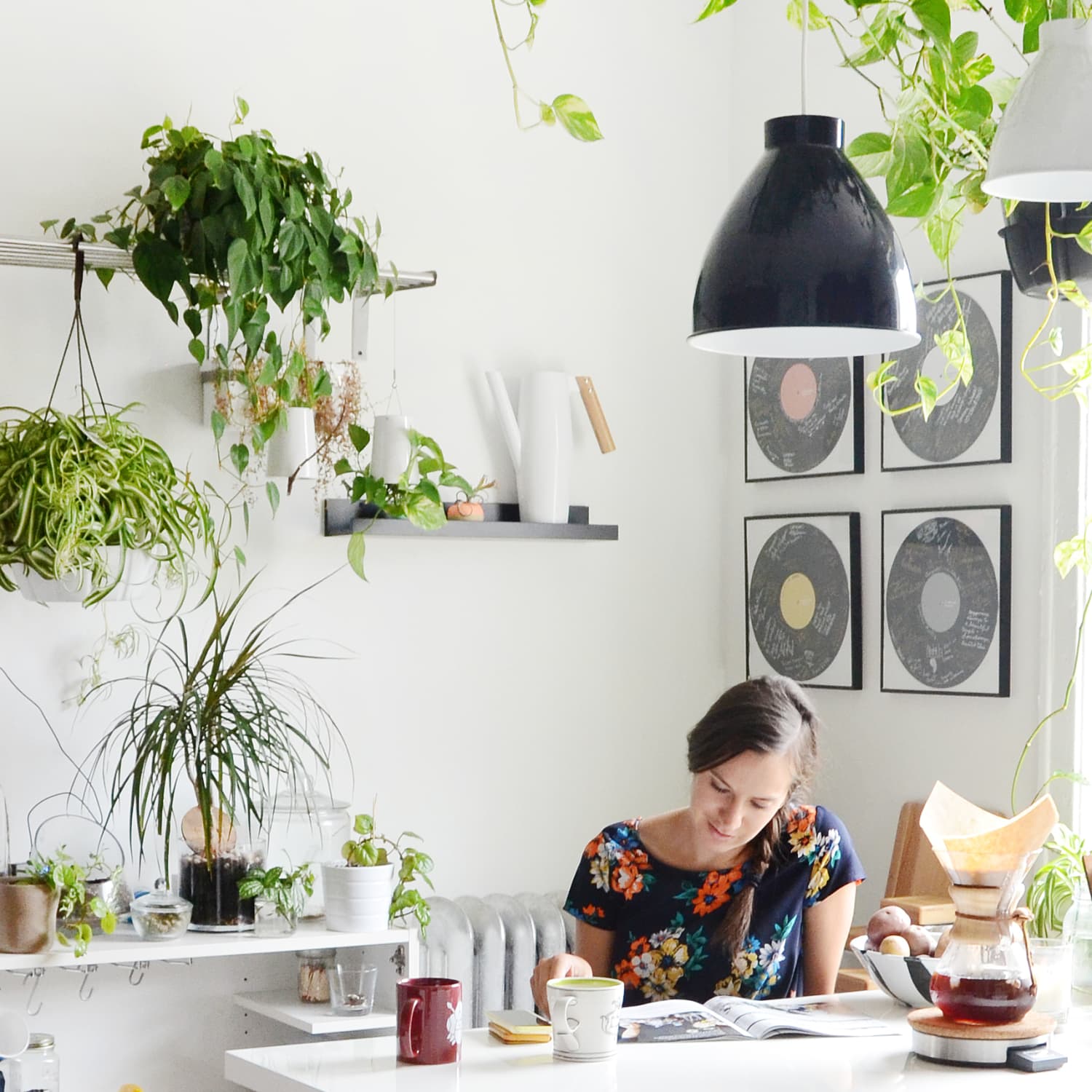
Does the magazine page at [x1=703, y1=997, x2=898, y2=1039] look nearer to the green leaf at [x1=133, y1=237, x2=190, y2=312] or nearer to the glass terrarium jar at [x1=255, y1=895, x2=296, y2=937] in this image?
the glass terrarium jar at [x1=255, y1=895, x2=296, y2=937]

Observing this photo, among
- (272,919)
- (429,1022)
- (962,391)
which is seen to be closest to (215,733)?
(272,919)

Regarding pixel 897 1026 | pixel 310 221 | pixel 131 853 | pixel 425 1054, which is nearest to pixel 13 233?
pixel 310 221

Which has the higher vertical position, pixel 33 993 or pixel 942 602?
pixel 942 602

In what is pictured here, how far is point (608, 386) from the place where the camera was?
3842 mm

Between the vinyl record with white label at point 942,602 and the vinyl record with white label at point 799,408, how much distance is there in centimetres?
36

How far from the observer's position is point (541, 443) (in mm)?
→ 3562

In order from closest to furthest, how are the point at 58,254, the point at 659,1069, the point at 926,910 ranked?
the point at 659,1069, the point at 58,254, the point at 926,910

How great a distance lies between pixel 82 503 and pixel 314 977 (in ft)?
3.53

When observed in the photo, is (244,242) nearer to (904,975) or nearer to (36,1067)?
(36,1067)

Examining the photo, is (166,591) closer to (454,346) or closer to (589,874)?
(454,346)

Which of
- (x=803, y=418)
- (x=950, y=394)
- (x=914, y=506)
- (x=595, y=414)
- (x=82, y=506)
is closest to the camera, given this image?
(x=82, y=506)

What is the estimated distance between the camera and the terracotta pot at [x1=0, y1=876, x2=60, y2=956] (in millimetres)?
2725

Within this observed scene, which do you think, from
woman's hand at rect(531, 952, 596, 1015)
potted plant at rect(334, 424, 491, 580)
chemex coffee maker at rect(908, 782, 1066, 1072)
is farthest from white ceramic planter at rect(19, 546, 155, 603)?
chemex coffee maker at rect(908, 782, 1066, 1072)

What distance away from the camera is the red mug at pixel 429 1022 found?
1.87m
